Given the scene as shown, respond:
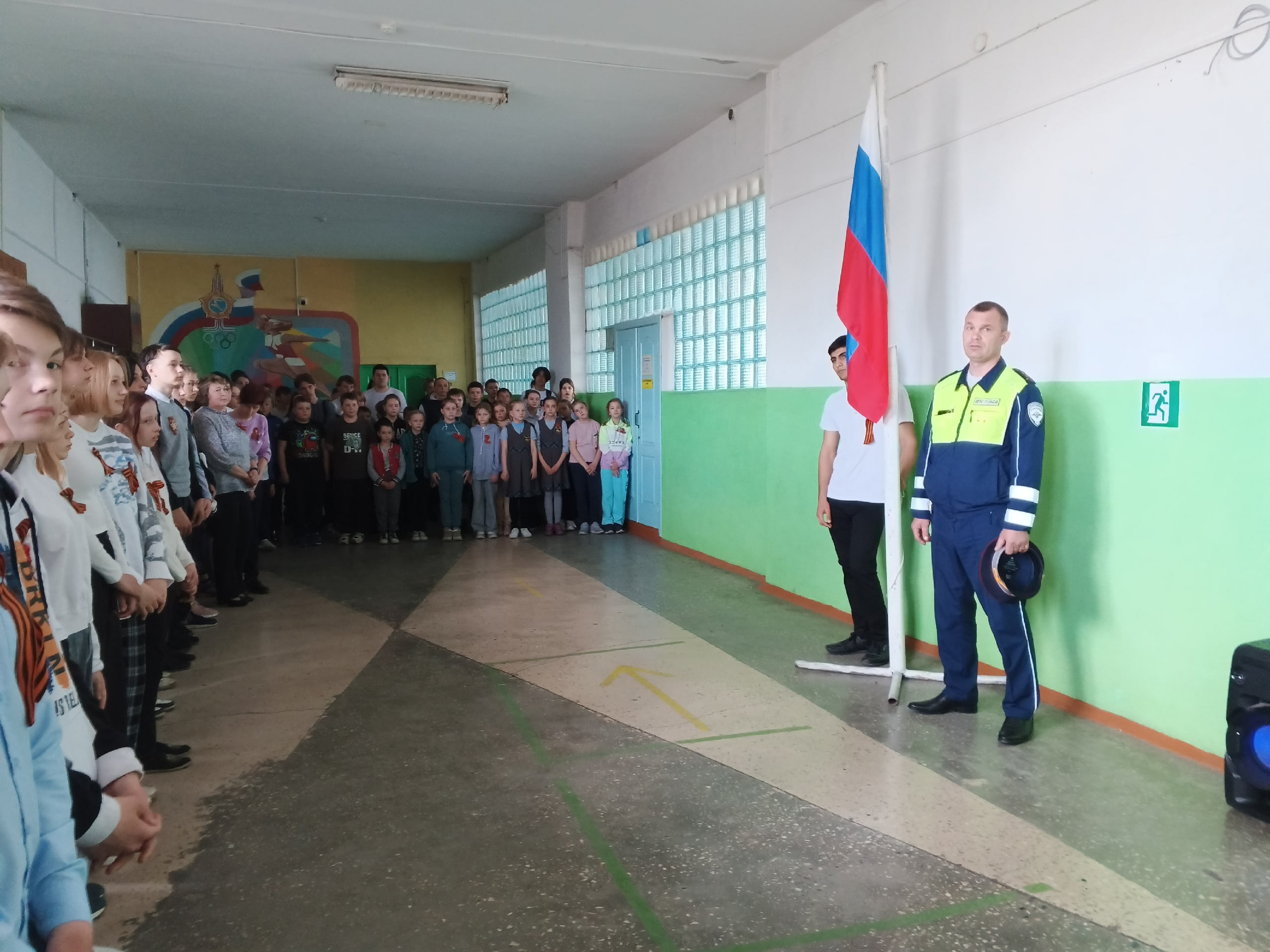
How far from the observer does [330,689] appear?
421 cm

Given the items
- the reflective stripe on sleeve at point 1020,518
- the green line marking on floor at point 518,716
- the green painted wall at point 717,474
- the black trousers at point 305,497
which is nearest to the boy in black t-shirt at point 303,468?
the black trousers at point 305,497

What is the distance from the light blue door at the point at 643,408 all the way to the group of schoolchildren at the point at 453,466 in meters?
0.14

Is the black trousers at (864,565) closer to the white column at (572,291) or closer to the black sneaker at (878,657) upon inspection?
the black sneaker at (878,657)

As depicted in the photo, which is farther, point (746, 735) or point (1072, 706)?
point (1072, 706)

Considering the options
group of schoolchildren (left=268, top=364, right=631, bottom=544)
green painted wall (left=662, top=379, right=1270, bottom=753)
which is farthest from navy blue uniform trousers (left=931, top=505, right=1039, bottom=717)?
group of schoolchildren (left=268, top=364, right=631, bottom=544)

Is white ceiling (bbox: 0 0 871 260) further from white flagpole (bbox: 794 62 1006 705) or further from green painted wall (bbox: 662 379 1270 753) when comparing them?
green painted wall (bbox: 662 379 1270 753)

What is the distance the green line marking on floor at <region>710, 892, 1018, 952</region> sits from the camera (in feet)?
7.14

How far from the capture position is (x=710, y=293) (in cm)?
699

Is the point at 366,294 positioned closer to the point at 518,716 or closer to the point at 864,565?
the point at 864,565

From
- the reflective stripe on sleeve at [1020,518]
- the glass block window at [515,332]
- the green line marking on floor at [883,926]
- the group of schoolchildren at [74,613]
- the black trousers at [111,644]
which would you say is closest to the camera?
the group of schoolchildren at [74,613]

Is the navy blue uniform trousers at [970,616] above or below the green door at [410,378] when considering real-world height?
below

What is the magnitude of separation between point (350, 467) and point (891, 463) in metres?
5.89

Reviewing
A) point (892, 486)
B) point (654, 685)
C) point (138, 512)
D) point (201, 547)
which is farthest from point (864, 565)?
point (201, 547)

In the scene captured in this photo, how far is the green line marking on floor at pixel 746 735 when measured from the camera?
11.4 feet
